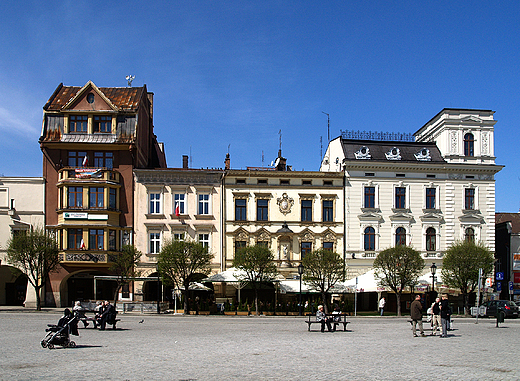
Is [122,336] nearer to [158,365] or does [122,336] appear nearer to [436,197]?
[158,365]

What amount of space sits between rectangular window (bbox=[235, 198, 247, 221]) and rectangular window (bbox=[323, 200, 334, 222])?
6.88 m

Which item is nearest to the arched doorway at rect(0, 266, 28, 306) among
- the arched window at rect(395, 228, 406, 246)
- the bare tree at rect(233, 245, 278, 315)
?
the bare tree at rect(233, 245, 278, 315)

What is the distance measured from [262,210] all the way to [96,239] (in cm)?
1404

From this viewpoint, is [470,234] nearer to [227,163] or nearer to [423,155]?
[423,155]

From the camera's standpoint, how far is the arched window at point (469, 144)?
5178cm

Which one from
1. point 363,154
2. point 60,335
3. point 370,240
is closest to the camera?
point 60,335

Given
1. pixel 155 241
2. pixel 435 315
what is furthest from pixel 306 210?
pixel 435 315

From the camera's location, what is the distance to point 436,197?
51000 millimetres

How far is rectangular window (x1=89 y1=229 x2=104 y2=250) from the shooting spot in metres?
47.3

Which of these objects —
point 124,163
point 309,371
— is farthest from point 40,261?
point 309,371

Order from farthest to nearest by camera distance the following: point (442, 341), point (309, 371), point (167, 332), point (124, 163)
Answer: point (124, 163)
point (167, 332)
point (442, 341)
point (309, 371)

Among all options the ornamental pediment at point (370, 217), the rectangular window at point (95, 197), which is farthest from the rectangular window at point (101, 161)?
the ornamental pediment at point (370, 217)

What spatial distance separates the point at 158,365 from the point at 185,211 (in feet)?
113

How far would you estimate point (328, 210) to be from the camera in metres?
50.2
